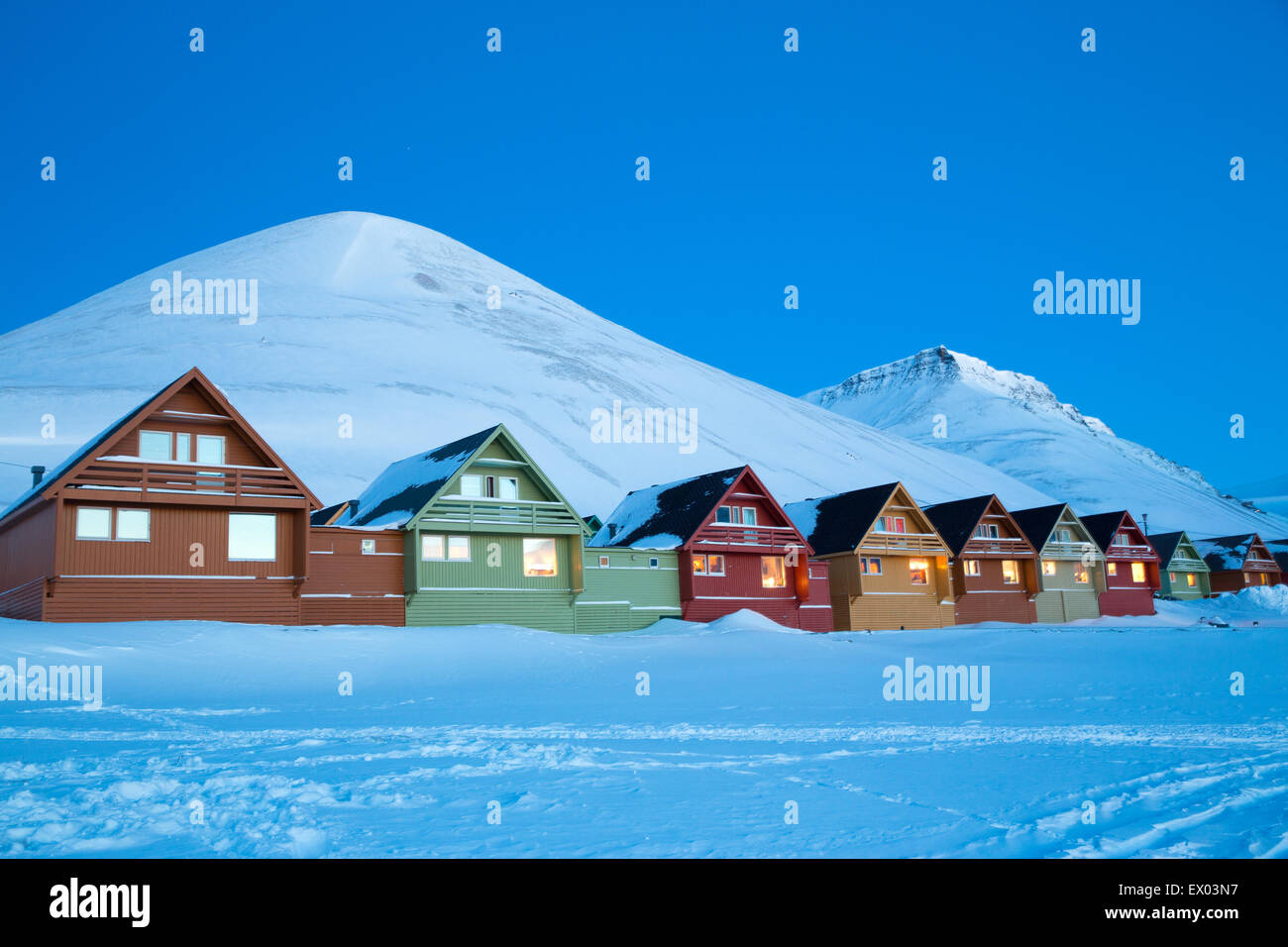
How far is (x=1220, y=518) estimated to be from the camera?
187m

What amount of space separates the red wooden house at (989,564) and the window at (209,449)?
39.3m

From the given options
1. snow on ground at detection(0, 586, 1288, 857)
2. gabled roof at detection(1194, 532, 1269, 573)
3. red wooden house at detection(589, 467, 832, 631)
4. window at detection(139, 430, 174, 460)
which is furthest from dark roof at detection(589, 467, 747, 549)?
gabled roof at detection(1194, 532, 1269, 573)

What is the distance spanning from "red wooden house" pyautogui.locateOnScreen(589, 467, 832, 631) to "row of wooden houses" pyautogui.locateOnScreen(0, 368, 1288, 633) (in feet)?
0.32

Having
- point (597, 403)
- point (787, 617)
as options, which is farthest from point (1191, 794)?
point (597, 403)

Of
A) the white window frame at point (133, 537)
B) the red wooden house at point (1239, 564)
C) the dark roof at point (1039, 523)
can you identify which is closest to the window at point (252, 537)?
the white window frame at point (133, 537)

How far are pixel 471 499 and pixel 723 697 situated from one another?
19.0 m

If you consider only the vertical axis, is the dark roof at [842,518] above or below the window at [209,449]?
below

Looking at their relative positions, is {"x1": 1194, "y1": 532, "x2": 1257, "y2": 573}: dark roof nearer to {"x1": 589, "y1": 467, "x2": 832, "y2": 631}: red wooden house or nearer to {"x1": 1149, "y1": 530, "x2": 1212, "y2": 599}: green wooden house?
{"x1": 1149, "y1": 530, "x2": 1212, "y2": 599}: green wooden house

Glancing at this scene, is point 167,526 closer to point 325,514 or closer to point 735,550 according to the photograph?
point 325,514

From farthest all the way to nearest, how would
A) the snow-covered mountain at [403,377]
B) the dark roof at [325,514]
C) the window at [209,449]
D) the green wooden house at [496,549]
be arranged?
the snow-covered mountain at [403,377] < the dark roof at [325,514] < the green wooden house at [496,549] < the window at [209,449]

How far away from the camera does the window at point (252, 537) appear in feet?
99.8

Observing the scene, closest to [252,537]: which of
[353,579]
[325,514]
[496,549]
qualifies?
[353,579]

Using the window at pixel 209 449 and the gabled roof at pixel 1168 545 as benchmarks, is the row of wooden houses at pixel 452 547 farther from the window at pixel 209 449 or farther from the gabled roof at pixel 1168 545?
the gabled roof at pixel 1168 545
